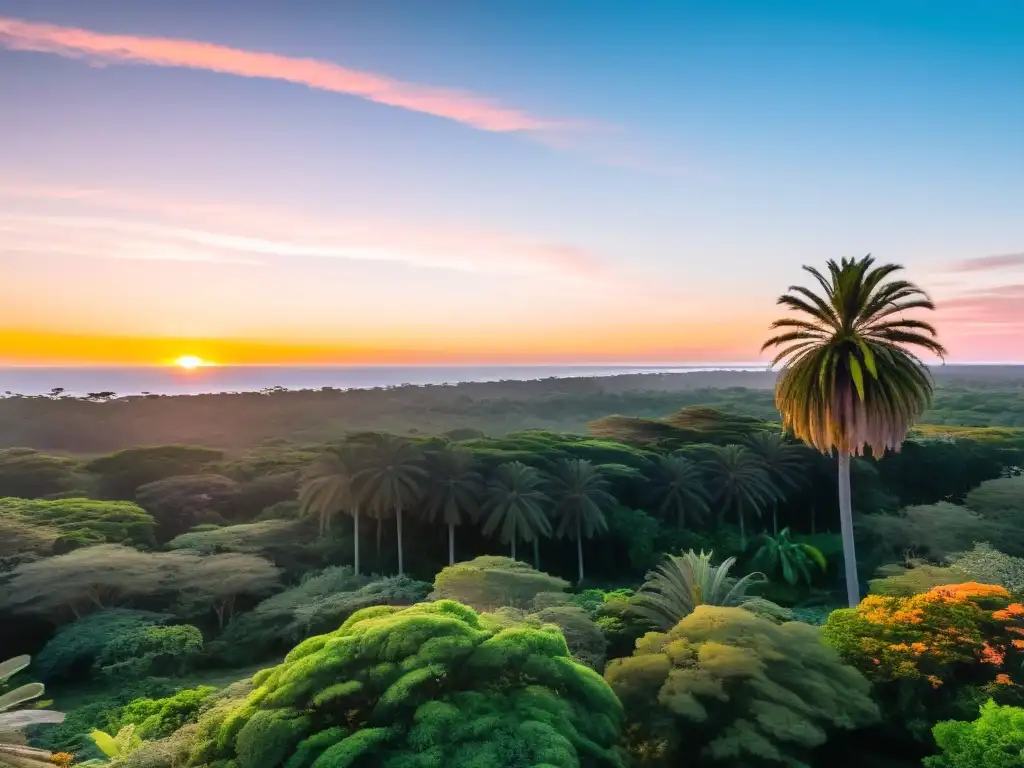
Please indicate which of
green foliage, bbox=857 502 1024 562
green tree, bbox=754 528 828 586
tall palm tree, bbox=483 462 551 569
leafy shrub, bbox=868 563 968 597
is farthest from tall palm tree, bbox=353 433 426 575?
green foliage, bbox=857 502 1024 562

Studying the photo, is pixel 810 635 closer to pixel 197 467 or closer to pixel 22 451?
pixel 197 467

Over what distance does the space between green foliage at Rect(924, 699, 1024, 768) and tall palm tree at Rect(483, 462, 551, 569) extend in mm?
32671

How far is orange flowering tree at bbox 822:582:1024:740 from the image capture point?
2130 centimetres

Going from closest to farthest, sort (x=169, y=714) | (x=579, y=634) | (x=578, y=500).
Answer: (x=169, y=714)
(x=579, y=634)
(x=578, y=500)

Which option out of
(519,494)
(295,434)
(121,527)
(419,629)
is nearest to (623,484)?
(519,494)

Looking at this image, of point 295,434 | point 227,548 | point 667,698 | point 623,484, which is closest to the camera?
point 667,698

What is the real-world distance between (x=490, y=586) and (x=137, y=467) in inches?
2180

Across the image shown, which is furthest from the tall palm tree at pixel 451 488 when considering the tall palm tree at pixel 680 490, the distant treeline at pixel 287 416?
the distant treeline at pixel 287 416

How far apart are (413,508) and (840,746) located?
3969 cm

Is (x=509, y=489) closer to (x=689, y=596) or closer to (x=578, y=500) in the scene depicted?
(x=578, y=500)

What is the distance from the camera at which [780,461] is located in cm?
6303

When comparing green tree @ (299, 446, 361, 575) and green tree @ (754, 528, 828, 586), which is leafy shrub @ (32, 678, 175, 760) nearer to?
green tree @ (299, 446, 361, 575)

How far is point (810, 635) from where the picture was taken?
21266 millimetres

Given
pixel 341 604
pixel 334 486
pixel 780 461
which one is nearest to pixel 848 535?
pixel 341 604
